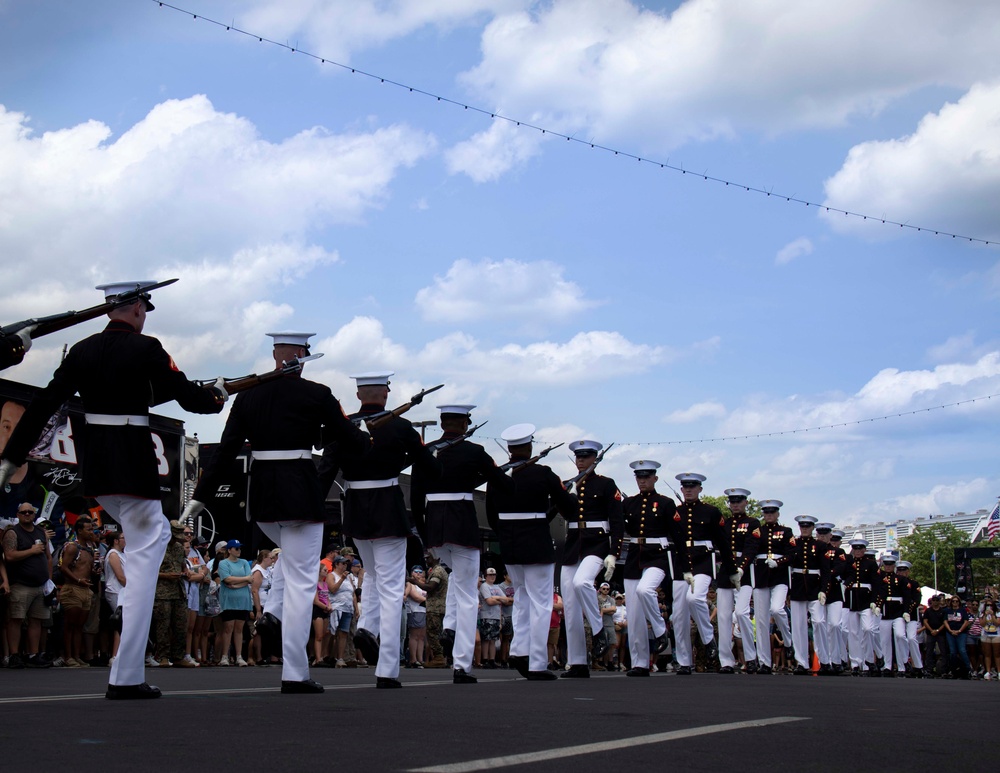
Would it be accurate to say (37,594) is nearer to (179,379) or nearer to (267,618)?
(267,618)

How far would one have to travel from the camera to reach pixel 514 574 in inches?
483

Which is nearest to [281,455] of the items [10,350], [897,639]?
[10,350]

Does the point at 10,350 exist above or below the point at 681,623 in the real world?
above

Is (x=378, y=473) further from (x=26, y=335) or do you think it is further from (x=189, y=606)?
(x=189, y=606)

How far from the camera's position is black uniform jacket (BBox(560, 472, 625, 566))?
530 inches

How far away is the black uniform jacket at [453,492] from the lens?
10.6 m

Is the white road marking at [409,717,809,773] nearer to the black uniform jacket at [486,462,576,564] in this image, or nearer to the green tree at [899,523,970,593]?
the black uniform jacket at [486,462,576,564]

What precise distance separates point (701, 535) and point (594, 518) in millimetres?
3295

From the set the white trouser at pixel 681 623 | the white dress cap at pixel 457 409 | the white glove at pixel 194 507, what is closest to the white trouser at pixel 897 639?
the white trouser at pixel 681 623

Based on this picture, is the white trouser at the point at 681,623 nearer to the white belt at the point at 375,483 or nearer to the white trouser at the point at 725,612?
the white trouser at the point at 725,612

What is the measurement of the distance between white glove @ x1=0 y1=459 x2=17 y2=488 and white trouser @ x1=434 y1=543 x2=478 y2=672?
418 cm

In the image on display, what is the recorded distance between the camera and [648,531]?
14633mm

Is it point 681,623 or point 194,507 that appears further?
point 681,623

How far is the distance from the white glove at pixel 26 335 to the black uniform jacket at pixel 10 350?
0.08 ft
